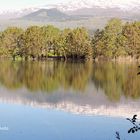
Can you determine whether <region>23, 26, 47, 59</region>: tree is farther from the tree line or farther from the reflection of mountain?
the reflection of mountain

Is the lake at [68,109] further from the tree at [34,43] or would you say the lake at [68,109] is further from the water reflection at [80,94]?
the tree at [34,43]

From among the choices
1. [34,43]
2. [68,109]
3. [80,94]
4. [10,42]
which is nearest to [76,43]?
[34,43]

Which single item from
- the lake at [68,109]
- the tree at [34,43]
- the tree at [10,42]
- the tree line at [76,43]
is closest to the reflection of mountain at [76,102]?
the lake at [68,109]

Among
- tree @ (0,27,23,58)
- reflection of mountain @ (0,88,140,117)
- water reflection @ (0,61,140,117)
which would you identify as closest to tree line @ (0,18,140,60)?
tree @ (0,27,23,58)

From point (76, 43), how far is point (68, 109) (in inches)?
2169

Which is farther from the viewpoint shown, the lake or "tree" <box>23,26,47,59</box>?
"tree" <box>23,26,47,59</box>

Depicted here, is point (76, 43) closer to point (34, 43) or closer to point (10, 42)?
point (34, 43)

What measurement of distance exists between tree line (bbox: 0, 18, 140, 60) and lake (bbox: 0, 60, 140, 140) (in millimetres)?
38459

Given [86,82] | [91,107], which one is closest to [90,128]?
[91,107]

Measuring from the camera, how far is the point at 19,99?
23.9 meters

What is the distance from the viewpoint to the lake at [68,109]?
1489 centimetres

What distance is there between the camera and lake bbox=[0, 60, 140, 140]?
14891 mm

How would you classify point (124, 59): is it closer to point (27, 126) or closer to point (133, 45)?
point (133, 45)

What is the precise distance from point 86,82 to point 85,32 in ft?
143
